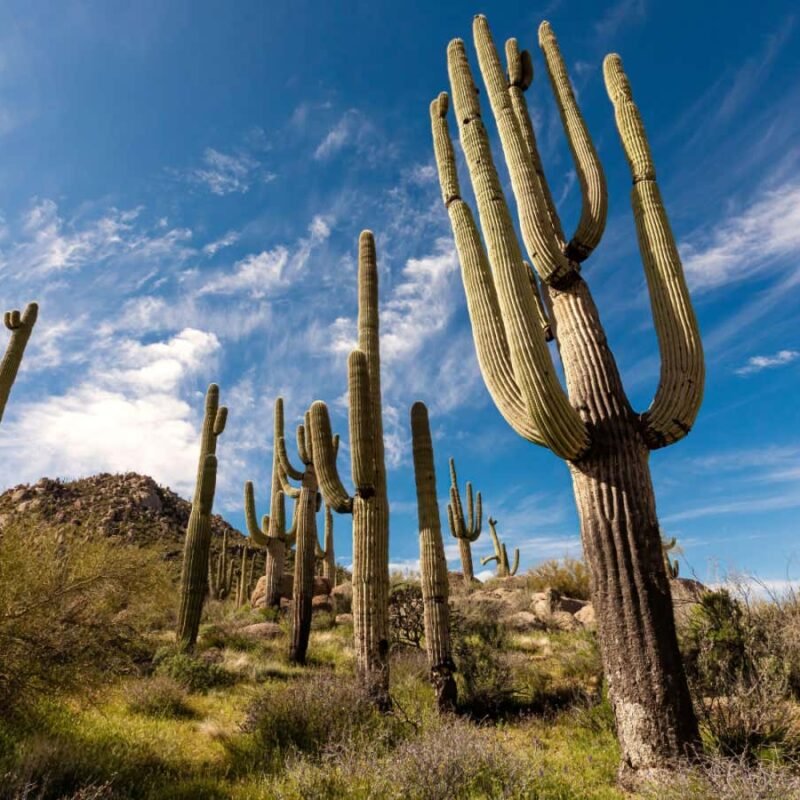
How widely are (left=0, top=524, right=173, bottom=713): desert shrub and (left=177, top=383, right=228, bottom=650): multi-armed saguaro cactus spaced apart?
4.11m

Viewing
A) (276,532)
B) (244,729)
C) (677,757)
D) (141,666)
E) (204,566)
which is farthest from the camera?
(276,532)

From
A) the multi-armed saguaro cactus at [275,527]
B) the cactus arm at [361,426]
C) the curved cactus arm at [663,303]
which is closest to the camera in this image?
the curved cactus arm at [663,303]

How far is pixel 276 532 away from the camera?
17938 mm

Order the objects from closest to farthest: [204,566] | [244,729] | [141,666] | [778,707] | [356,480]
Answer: [778,707]
[244,729]
[356,480]
[141,666]
[204,566]

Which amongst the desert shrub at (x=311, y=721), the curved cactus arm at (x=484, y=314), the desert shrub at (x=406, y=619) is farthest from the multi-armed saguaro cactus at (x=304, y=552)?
the curved cactus arm at (x=484, y=314)

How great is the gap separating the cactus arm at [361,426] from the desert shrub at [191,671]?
4.39 metres

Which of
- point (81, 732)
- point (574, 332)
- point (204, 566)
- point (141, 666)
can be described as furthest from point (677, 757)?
point (204, 566)

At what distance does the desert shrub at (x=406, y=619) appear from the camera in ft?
42.4

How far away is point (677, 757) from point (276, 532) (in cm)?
1466

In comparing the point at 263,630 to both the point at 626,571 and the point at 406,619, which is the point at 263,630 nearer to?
the point at 406,619

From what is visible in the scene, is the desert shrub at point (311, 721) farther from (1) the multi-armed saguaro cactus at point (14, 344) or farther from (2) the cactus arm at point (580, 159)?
(1) the multi-armed saguaro cactus at point (14, 344)

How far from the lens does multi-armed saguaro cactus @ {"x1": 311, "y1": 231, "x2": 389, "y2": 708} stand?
8.32 metres

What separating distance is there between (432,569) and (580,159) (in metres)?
6.28

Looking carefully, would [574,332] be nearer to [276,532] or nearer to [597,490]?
[597,490]
